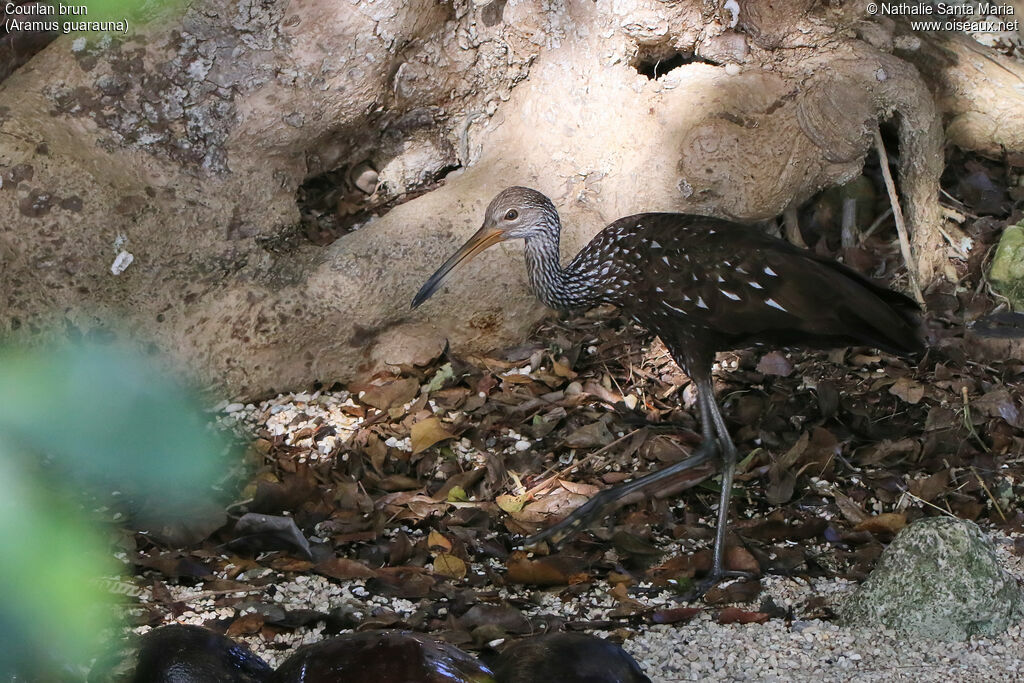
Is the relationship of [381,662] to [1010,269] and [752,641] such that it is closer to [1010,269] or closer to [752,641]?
[752,641]

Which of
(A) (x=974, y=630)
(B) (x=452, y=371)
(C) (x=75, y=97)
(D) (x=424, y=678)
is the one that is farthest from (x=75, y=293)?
(A) (x=974, y=630)

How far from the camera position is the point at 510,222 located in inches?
179

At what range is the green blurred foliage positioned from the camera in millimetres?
938

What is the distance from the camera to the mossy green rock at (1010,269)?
5.25 m

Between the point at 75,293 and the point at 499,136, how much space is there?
214 cm

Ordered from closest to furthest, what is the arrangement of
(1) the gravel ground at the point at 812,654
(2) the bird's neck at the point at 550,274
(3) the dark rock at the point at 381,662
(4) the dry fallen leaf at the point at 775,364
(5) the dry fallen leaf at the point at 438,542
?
1. (3) the dark rock at the point at 381,662
2. (1) the gravel ground at the point at 812,654
3. (5) the dry fallen leaf at the point at 438,542
4. (2) the bird's neck at the point at 550,274
5. (4) the dry fallen leaf at the point at 775,364

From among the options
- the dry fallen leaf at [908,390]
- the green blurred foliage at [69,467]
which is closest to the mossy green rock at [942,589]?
the dry fallen leaf at [908,390]

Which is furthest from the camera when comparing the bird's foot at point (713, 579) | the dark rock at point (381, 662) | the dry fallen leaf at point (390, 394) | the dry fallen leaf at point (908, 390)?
the dry fallen leaf at point (390, 394)

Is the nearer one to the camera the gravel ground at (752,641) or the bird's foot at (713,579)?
the gravel ground at (752,641)

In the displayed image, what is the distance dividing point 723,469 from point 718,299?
2.04 feet

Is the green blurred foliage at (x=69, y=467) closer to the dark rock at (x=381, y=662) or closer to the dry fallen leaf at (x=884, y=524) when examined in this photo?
the dark rock at (x=381, y=662)

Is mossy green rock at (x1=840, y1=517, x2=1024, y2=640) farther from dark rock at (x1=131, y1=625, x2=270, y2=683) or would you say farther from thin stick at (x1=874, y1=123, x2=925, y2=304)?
thin stick at (x1=874, y1=123, x2=925, y2=304)

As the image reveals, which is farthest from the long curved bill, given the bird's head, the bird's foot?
the bird's foot

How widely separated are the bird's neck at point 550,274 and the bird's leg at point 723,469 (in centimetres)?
65
